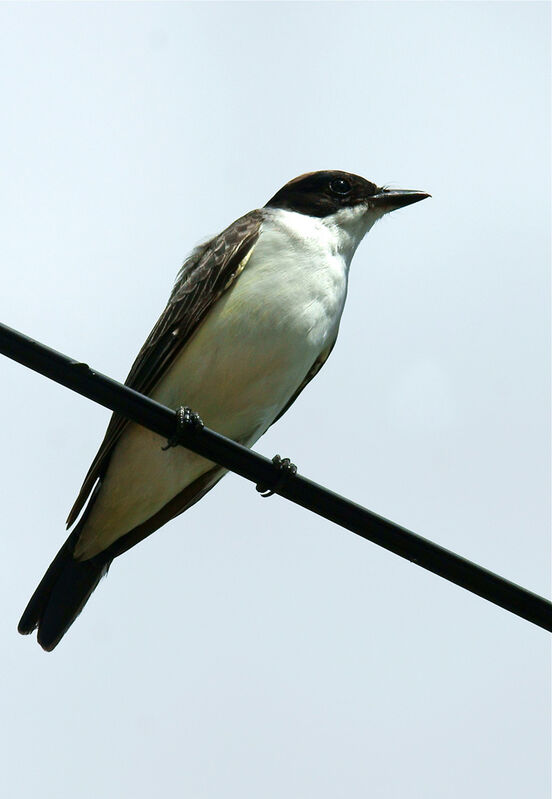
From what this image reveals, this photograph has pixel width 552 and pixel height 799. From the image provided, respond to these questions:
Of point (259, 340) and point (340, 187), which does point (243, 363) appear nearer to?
point (259, 340)

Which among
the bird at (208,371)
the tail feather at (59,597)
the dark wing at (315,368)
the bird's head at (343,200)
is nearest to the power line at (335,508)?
the bird at (208,371)

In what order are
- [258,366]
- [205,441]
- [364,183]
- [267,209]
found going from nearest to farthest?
[205,441] < [258,366] < [267,209] < [364,183]

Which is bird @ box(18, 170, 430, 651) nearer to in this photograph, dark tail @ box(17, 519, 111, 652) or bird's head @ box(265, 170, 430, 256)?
dark tail @ box(17, 519, 111, 652)

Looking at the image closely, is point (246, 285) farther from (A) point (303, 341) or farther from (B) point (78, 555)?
(B) point (78, 555)

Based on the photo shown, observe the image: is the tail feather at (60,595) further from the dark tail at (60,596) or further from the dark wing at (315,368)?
the dark wing at (315,368)

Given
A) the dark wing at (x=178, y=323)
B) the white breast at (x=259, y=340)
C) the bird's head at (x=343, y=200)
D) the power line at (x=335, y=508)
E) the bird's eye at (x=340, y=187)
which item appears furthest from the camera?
the bird's eye at (x=340, y=187)

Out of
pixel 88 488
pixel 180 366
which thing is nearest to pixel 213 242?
pixel 180 366

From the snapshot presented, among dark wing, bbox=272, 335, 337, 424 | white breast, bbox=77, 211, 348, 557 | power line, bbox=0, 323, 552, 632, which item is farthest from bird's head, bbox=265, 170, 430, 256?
power line, bbox=0, 323, 552, 632

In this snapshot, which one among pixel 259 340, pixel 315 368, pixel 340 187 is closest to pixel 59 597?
pixel 259 340
